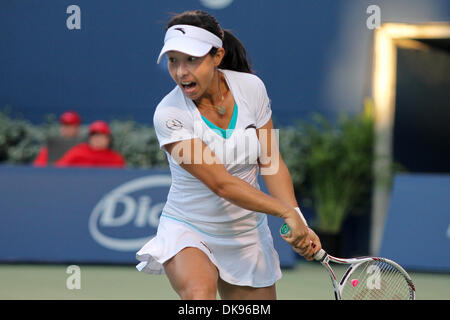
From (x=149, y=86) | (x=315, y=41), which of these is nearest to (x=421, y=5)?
(x=315, y=41)

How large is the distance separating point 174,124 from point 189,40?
0.32 m

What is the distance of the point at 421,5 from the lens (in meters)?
8.59

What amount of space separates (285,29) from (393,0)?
1156mm

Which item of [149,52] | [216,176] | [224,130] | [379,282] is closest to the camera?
[216,176]

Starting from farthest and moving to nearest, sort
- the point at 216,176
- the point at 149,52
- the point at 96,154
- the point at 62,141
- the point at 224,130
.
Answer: the point at 149,52 < the point at 62,141 < the point at 96,154 < the point at 224,130 < the point at 216,176

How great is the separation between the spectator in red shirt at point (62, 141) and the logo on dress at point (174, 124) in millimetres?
5270

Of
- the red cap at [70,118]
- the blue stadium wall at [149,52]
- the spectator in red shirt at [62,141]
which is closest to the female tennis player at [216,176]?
the spectator in red shirt at [62,141]

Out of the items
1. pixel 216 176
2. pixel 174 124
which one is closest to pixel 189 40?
pixel 174 124

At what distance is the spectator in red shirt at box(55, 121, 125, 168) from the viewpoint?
7844 millimetres

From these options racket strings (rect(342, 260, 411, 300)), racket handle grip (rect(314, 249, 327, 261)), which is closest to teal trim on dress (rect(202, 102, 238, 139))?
racket handle grip (rect(314, 249, 327, 261))

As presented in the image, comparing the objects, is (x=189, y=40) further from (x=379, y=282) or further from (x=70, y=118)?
(x=70, y=118)

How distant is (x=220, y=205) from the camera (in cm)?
338

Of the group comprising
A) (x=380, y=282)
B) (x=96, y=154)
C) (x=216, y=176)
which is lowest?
(x=380, y=282)
